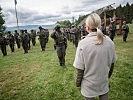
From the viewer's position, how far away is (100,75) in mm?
3260

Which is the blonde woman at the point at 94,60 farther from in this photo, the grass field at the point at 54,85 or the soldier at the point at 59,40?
the soldier at the point at 59,40

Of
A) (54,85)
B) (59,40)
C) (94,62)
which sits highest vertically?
(94,62)

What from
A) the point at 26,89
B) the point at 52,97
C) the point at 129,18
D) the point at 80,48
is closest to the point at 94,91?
the point at 80,48

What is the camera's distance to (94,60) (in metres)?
3.17

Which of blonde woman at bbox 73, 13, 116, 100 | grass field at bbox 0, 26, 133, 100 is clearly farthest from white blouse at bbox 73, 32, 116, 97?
grass field at bbox 0, 26, 133, 100

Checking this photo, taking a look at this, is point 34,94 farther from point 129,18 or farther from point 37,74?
point 129,18

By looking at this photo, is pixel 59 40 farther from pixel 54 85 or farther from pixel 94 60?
pixel 94 60

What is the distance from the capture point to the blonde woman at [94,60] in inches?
122

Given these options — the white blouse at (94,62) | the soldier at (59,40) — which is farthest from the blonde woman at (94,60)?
the soldier at (59,40)

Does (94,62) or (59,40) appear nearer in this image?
(94,62)

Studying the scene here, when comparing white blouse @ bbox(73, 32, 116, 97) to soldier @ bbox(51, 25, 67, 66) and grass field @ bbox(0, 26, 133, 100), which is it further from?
soldier @ bbox(51, 25, 67, 66)

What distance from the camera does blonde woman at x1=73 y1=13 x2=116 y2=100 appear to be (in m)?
3.09

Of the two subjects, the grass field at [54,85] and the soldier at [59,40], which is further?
the soldier at [59,40]

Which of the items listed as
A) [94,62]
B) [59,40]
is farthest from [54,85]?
[94,62]
